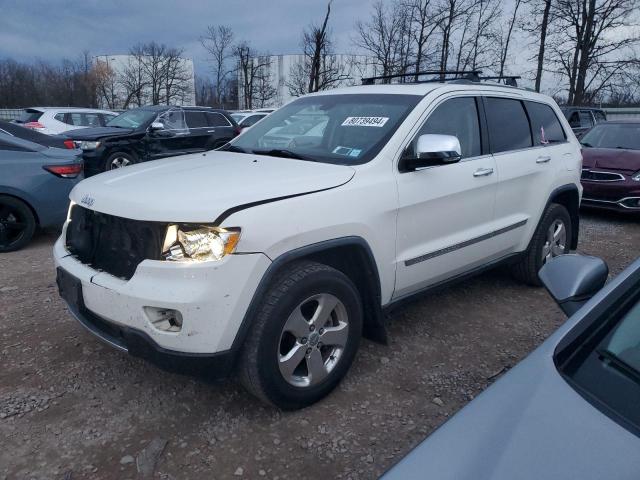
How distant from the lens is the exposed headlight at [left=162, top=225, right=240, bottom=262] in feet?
7.41

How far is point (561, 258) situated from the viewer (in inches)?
80.3

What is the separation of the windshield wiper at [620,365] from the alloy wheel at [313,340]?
141 centimetres

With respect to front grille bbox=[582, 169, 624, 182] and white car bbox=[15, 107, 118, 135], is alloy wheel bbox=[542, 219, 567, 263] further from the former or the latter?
white car bbox=[15, 107, 118, 135]

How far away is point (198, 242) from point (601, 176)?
7623 mm

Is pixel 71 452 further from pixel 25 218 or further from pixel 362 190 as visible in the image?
pixel 25 218

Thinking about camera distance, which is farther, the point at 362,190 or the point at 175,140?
the point at 175,140

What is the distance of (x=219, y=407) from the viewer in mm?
2760

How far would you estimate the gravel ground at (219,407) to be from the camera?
2352 millimetres

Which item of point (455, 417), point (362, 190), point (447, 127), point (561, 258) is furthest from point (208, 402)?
point (447, 127)

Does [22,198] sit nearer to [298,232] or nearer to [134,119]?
[298,232]

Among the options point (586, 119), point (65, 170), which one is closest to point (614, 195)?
point (65, 170)

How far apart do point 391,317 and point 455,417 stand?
8.29 ft

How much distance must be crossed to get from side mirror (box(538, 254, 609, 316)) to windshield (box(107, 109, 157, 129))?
1022cm

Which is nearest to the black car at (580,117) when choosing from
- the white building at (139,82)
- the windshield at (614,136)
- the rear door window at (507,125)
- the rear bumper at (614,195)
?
the windshield at (614,136)
